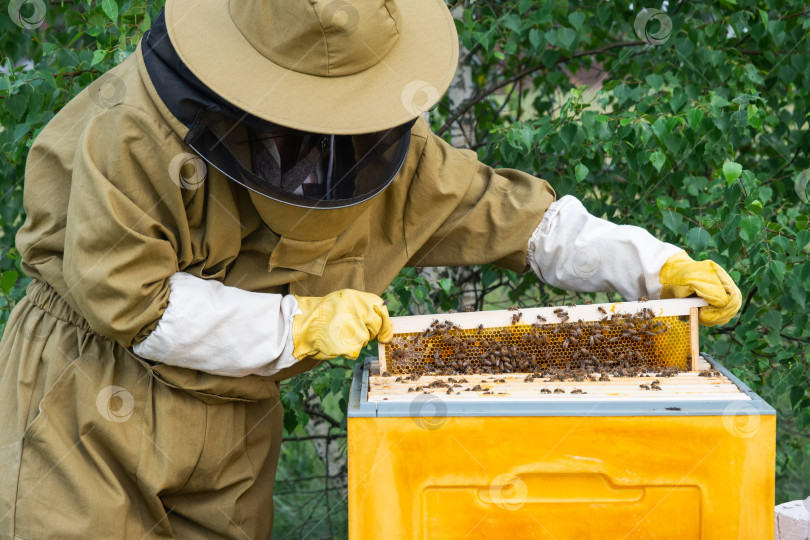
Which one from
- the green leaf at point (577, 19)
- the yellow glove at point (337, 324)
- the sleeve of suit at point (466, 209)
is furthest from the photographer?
the green leaf at point (577, 19)

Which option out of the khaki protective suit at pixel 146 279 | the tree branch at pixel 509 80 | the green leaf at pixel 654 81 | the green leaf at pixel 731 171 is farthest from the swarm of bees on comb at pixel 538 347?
the tree branch at pixel 509 80

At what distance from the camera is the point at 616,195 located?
12.3ft

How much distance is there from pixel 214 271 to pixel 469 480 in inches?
38.9

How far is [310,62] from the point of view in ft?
6.42

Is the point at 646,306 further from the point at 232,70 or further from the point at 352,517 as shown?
the point at 232,70

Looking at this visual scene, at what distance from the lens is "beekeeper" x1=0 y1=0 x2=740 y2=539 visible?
198 centimetres

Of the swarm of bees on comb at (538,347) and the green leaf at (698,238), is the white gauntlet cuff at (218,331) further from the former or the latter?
the green leaf at (698,238)

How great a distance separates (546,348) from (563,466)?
620 millimetres

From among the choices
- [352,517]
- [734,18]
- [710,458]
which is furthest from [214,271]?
[734,18]

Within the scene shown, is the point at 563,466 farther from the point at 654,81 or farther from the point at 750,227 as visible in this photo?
the point at 654,81

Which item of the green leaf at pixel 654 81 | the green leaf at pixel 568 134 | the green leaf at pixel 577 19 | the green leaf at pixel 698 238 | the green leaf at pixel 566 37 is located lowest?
the green leaf at pixel 698 238

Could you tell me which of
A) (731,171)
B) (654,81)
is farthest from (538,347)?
(654,81)

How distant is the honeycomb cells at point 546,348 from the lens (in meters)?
2.38

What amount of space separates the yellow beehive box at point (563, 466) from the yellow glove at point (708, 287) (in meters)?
0.43
